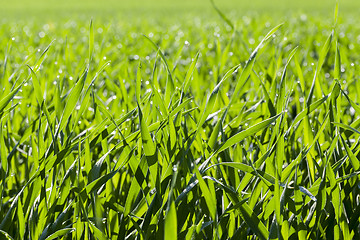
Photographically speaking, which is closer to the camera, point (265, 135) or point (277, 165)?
point (277, 165)

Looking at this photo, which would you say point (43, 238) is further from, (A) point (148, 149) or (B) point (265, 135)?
(B) point (265, 135)

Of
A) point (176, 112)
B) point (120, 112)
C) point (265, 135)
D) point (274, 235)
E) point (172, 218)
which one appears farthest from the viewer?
point (120, 112)

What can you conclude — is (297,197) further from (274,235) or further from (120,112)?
(120,112)

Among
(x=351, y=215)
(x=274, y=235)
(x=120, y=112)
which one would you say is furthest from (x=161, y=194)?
(x=120, y=112)

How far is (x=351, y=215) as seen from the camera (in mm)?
815

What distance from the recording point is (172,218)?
20.3 inches

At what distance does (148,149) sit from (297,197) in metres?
0.28

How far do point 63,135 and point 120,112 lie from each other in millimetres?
327

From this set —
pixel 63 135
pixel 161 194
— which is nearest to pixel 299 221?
pixel 161 194

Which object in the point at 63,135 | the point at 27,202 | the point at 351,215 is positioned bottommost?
the point at 351,215

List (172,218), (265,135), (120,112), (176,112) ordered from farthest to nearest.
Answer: (120,112) → (265,135) → (176,112) → (172,218)

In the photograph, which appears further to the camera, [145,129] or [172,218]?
[145,129]

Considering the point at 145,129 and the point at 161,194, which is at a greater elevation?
the point at 145,129

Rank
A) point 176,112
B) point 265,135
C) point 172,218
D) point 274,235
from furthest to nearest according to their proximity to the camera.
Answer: point 265,135 → point 176,112 → point 274,235 → point 172,218
